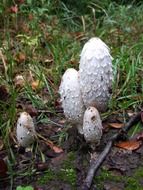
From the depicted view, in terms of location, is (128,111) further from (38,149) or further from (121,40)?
(121,40)

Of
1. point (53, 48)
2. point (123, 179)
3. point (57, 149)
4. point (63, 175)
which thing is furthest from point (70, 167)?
point (53, 48)

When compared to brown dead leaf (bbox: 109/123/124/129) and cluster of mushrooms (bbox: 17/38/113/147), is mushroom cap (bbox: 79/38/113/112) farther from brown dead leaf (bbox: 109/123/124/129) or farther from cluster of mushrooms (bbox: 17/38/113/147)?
brown dead leaf (bbox: 109/123/124/129)

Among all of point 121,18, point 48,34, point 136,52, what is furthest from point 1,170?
point 121,18

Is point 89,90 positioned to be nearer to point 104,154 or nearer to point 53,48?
point 104,154

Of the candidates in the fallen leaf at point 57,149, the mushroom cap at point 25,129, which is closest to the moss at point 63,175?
the fallen leaf at point 57,149

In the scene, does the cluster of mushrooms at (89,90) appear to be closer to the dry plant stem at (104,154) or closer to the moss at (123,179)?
the dry plant stem at (104,154)

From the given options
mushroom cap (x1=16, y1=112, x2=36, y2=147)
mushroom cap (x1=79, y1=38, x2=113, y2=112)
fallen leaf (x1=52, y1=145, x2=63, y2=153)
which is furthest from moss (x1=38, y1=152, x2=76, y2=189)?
mushroom cap (x1=79, y1=38, x2=113, y2=112)
